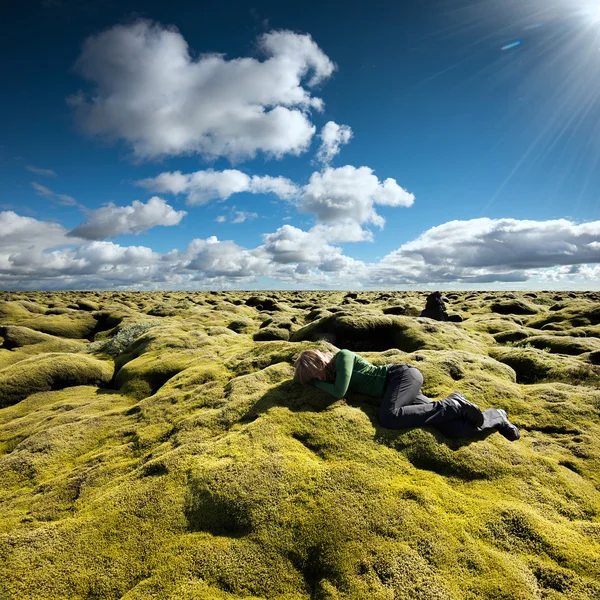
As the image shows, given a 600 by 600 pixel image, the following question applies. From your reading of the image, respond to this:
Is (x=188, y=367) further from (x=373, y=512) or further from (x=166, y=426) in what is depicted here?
(x=373, y=512)

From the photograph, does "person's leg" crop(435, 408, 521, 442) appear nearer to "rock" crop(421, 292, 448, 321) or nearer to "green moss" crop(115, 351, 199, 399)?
"green moss" crop(115, 351, 199, 399)

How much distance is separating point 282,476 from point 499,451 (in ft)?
15.8

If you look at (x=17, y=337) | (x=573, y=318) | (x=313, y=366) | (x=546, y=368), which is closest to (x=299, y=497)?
(x=313, y=366)

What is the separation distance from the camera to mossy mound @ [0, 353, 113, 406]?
49.9 ft

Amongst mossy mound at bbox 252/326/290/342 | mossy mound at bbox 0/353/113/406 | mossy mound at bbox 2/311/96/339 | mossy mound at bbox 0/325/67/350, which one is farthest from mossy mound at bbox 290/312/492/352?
mossy mound at bbox 2/311/96/339

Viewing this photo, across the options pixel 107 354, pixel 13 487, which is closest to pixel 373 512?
pixel 13 487

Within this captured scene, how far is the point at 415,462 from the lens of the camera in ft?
23.1

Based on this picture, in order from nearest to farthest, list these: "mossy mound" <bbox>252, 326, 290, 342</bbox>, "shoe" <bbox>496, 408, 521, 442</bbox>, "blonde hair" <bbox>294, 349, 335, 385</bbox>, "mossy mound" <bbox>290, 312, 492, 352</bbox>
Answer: "shoe" <bbox>496, 408, 521, 442</bbox>, "blonde hair" <bbox>294, 349, 335, 385</bbox>, "mossy mound" <bbox>290, 312, 492, 352</bbox>, "mossy mound" <bbox>252, 326, 290, 342</bbox>

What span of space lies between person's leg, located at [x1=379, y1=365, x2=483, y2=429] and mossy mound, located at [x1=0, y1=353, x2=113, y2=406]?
15540mm

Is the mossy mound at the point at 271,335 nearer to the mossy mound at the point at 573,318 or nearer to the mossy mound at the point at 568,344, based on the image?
the mossy mound at the point at 568,344

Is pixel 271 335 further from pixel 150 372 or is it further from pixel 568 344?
pixel 568 344

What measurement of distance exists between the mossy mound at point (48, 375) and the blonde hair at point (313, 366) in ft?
43.4

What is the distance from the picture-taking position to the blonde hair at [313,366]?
29.9ft

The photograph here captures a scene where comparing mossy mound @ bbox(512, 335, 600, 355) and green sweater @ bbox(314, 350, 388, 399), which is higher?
green sweater @ bbox(314, 350, 388, 399)
